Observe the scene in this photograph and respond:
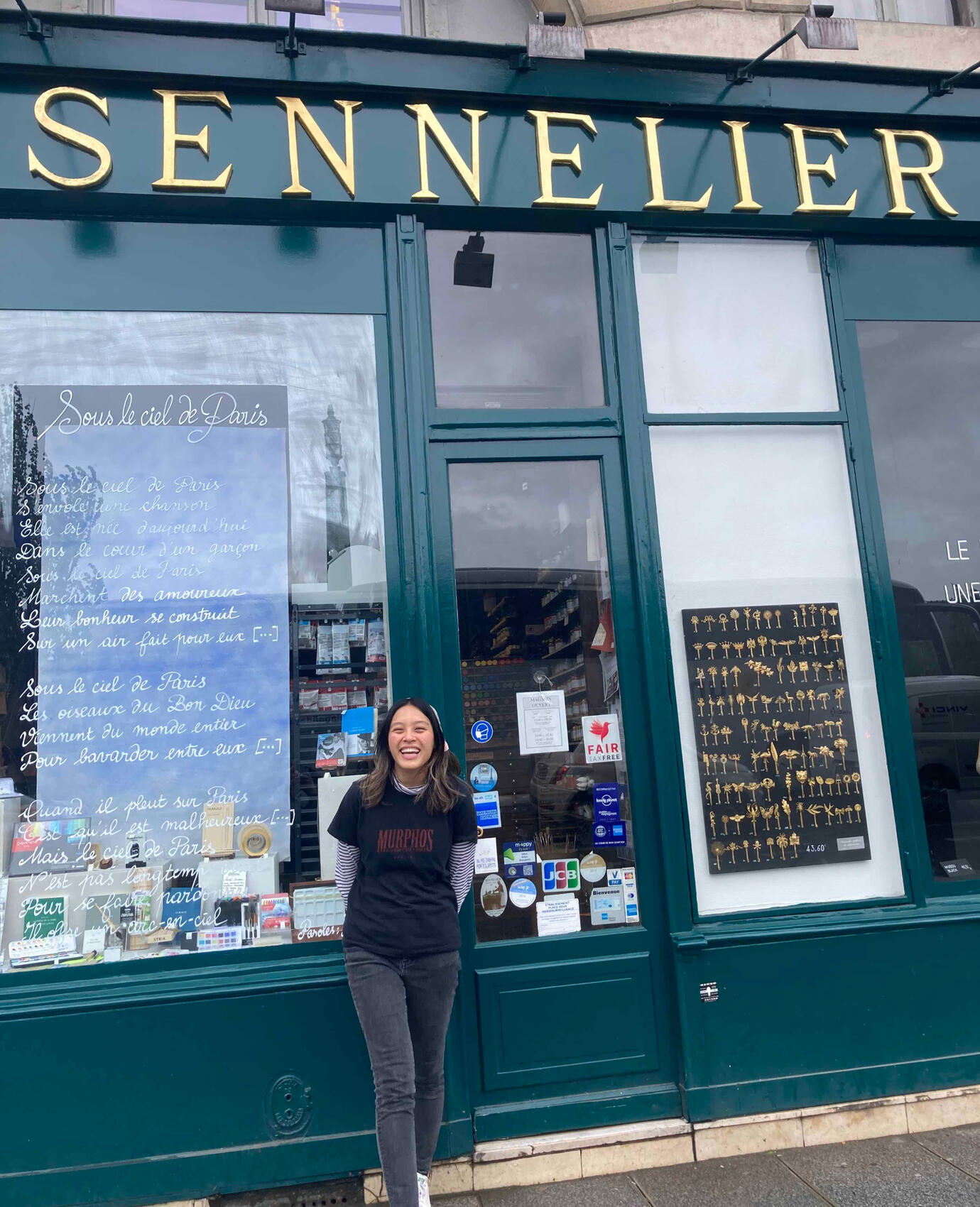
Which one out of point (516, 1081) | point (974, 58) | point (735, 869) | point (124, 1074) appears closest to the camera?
point (124, 1074)

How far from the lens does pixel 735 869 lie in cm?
399

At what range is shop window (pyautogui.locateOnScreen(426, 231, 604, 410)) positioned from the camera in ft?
13.8

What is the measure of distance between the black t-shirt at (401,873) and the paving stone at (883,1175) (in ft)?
6.04

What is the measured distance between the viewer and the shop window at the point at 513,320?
166 inches

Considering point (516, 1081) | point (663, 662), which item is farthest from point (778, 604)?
point (516, 1081)

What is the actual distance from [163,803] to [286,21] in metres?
4.07

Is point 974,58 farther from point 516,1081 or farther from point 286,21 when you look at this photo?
point 516,1081

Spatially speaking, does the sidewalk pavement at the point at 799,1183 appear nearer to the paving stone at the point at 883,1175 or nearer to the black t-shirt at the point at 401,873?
the paving stone at the point at 883,1175

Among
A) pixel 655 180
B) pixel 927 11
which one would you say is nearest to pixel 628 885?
pixel 655 180

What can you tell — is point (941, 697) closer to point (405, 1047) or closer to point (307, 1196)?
point (405, 1047)

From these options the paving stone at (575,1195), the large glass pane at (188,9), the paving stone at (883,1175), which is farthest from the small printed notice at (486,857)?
the large glass pane at (188,9)

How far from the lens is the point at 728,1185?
3443 millimetres

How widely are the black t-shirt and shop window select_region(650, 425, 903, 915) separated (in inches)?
54.7

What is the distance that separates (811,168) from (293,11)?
2.62 metres
